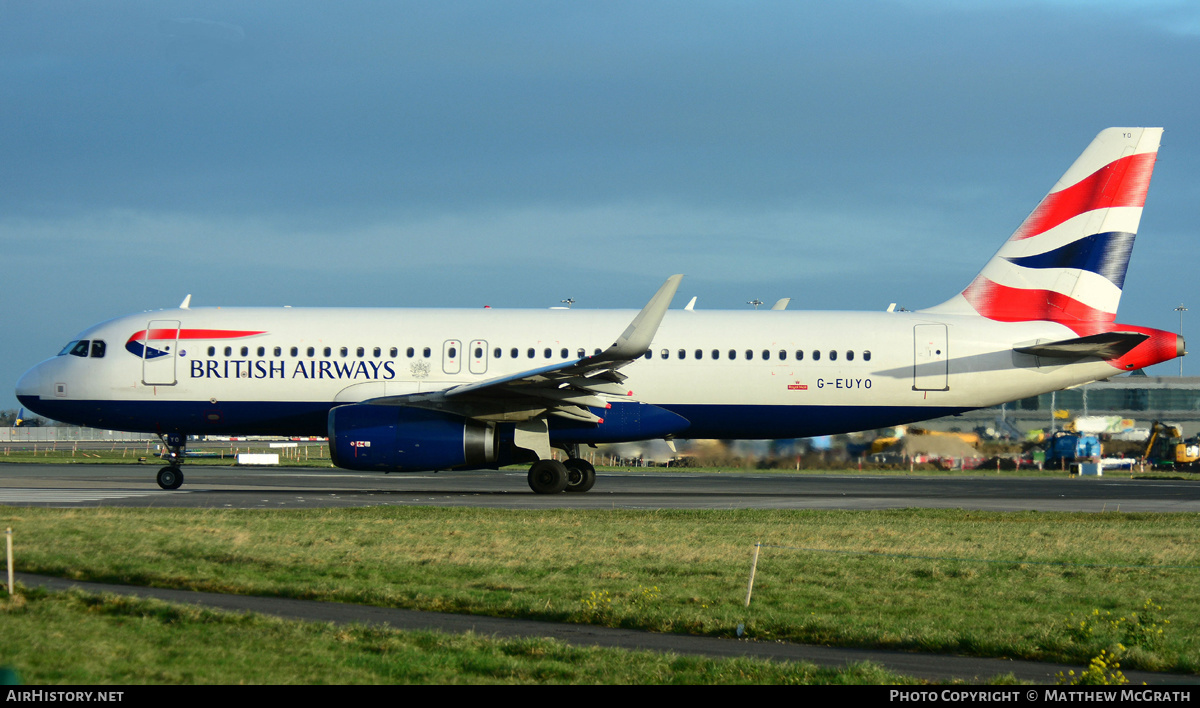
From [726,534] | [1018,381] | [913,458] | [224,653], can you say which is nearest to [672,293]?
[726,534]

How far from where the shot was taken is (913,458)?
3681 centimetres

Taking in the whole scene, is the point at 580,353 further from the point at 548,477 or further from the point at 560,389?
the point at 548,477

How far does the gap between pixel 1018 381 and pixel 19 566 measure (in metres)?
21.5

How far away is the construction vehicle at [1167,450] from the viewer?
171 feet

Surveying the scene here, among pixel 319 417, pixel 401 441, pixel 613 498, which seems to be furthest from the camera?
pixel 319 417

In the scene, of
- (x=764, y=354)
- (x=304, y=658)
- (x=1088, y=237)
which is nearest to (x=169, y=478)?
(x=764, y=354)

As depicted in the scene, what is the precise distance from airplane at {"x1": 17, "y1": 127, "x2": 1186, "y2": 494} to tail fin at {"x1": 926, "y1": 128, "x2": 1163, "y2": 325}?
3 cm

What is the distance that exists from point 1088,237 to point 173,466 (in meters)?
22.9

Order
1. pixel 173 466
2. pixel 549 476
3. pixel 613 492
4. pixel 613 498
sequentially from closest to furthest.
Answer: pixel 613 498 < pixel 549 476 < pixel 173 466 < pixel 613 492

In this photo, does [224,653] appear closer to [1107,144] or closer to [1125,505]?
[1125,505]

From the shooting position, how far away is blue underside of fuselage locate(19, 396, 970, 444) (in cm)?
2602

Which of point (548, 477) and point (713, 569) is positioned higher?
point (548, 477)

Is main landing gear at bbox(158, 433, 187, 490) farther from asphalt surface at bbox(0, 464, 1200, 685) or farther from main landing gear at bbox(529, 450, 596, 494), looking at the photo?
main landing gear at bbox(529, 450, 596, 494)

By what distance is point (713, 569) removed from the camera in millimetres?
13062
